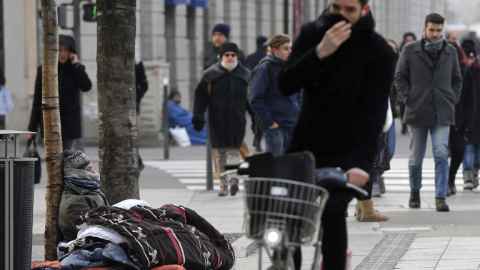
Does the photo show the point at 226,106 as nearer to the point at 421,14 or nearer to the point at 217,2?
the point at 217,2

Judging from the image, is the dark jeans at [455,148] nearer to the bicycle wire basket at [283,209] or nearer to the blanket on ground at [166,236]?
the blanket on ground at [166,236]

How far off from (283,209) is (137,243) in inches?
102

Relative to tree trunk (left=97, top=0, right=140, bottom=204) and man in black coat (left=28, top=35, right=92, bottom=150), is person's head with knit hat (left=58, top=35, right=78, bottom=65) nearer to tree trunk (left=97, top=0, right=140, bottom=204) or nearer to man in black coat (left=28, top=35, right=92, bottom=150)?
man in black coat (left=28, top=35, right=92, bottom=150)

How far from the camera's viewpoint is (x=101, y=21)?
9.11 meters

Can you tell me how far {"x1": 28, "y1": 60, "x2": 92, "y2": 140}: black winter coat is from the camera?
528 inches

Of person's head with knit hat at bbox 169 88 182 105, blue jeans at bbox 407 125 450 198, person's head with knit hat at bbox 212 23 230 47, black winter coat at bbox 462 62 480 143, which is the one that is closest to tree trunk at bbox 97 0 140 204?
blue jeans at bbox 407 125 450 198

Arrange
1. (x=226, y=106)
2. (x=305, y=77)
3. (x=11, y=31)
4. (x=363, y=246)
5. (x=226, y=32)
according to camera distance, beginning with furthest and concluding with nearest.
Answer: (x=11, y=31), (x=226, y=32), (x=226, y=106), (x=363, y=246), (x=305, y=77)

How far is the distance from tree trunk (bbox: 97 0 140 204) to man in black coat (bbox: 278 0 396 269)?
317cm

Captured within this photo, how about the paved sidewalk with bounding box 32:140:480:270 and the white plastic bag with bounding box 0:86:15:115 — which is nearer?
the paved sidewalk with bounding box 32:140:480:270

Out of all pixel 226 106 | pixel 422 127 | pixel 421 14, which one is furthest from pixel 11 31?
pixel 421 14

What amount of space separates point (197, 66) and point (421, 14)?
93.3 feet

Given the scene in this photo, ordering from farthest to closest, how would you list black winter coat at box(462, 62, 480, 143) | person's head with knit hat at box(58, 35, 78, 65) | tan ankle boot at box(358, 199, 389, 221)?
black winter coat at box(462, 62, 480, 143), person's head with knit hat at box(58, 35, 78, 65), tan ankle boot at box(358, 199, 389, 221)

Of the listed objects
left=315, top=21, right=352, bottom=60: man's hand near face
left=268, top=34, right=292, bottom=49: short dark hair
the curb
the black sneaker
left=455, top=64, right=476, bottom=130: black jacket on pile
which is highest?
left=315, top=21, right=352, bottom=60: man's hand near face

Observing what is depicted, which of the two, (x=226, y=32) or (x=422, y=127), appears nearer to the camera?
(x=422, y=127)
